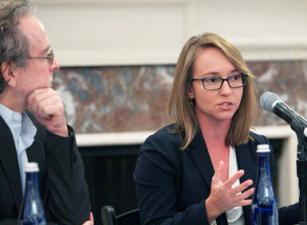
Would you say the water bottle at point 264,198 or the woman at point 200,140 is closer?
the water bottle at point 264,198

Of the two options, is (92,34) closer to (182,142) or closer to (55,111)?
(182,142)

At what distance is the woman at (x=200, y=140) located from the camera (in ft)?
7.20

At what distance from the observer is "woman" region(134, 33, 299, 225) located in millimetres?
2193

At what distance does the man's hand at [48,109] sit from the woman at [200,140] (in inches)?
15.0

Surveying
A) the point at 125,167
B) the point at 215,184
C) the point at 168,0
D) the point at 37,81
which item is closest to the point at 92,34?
the point at 168,0

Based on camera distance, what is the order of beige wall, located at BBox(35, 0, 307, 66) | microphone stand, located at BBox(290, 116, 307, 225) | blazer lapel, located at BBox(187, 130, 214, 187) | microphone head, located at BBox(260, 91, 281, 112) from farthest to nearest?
beige wall, located at BBox(35, 0, 307, 66) < blazer lapel, located at BBox(187, 130, 214, 187) < microphone head, located at BBox(260, 91, 281, 112) < microphone stand, located at BBox(290, 116, 307, 225)

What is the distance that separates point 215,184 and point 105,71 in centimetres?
162

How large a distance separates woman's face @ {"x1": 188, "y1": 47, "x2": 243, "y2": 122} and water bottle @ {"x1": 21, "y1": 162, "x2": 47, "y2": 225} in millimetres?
802

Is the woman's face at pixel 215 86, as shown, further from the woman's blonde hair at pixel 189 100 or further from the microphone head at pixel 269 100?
the microphone head at pixel 269 100

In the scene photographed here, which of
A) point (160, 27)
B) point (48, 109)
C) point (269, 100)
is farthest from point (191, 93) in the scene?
point (160, 27)

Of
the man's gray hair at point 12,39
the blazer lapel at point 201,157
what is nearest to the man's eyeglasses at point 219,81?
the blazer lapel at point 201,157

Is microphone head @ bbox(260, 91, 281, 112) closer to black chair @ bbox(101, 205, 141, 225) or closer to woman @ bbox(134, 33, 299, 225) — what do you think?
woman @ bbox(134, 33, 299, 225)

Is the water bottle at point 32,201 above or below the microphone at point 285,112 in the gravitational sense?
below

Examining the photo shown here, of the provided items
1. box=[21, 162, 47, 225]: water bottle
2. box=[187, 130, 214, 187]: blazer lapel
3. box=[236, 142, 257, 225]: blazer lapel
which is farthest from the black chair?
box=[21, 162, 47, 225]: water bottle
